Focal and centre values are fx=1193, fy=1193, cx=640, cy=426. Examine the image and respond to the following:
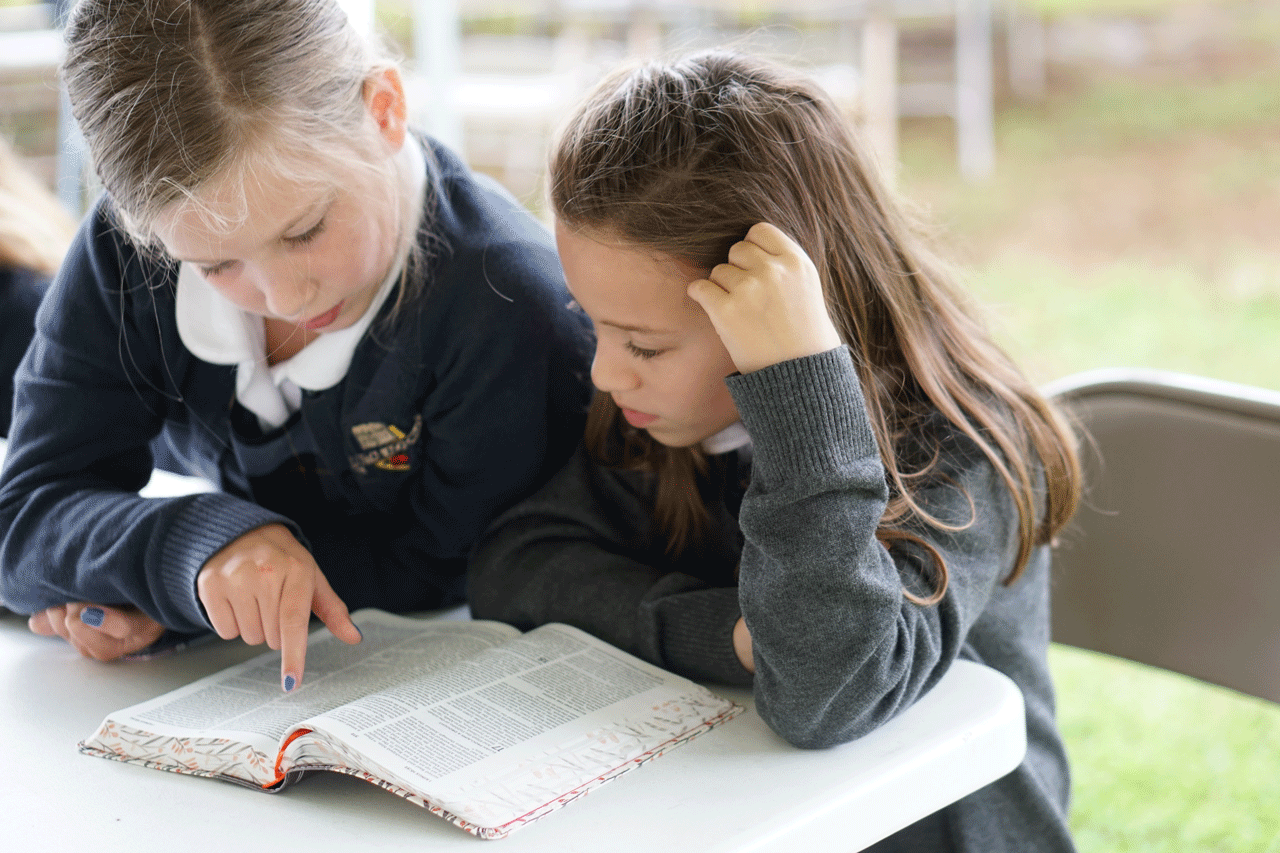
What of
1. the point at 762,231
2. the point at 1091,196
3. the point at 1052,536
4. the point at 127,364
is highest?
the point at 762,231

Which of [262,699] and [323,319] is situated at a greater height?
[323,319]

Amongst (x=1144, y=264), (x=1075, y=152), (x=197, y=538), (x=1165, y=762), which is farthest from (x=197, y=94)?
(x=1075, y=152)

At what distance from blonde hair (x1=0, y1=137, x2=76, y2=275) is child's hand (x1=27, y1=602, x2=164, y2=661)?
0.59m

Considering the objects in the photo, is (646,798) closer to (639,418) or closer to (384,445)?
(639,418)

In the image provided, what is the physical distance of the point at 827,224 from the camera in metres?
0.88

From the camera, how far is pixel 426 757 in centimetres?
68

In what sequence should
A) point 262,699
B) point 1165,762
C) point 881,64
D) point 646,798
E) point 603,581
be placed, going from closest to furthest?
point 646,798 < point 262,699 < point 603,581 < point 1165,762 < point 881,64

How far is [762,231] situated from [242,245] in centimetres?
38

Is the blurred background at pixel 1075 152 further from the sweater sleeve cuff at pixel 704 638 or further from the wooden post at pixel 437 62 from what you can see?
the sweater sleeve cuff at pixel 704 638

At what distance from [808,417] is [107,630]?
56cm

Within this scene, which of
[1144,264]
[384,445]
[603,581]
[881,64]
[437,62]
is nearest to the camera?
[603,581]

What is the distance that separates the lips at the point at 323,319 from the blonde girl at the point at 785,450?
21 centimetres

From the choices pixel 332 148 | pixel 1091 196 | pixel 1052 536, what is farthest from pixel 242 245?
pixel 1091 196

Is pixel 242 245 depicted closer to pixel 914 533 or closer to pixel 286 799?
pixel 286 799
